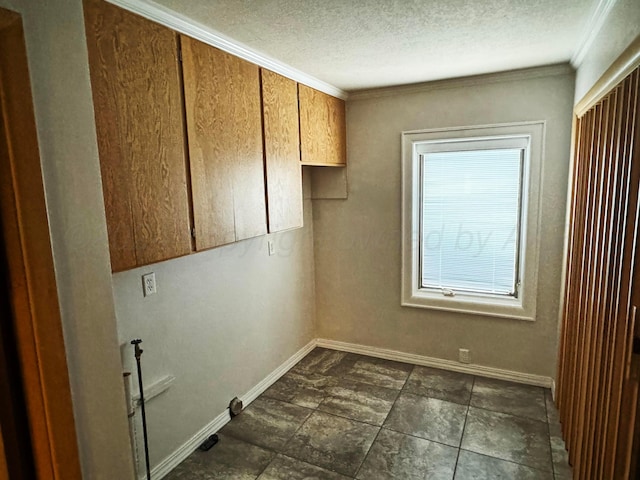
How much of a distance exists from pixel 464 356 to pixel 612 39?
254 centimetres

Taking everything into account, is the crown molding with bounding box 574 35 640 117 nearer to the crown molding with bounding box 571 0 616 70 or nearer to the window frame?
the crown molding with bounding box 571 0 616 70

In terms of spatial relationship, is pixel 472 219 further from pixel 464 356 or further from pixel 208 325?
pixel 208 325

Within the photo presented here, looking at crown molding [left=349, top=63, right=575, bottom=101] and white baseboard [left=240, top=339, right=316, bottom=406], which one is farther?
white baseboard [left=240, top=339, right=316, bottom=406]

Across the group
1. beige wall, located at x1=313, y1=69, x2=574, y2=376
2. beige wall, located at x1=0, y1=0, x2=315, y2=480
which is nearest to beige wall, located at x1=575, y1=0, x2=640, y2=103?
beige wall, located at x1=313, y1=69, x2=574, y2=376

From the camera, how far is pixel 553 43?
7.73 feet

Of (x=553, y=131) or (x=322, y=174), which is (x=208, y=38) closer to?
(x=322, y=174)

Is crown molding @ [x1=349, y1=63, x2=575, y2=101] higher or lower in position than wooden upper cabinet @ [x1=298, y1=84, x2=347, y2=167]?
higher

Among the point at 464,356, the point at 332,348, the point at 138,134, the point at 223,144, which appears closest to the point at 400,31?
the point at 223,144

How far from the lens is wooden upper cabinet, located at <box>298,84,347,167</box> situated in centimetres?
298

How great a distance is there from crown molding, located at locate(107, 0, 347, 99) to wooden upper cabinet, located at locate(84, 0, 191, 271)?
0.04 m

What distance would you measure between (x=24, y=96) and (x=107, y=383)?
0.77 metres

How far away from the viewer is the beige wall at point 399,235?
9.67 ft

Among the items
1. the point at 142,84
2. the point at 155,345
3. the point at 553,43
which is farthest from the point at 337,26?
the point at 155,345

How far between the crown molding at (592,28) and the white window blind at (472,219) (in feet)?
2.46
